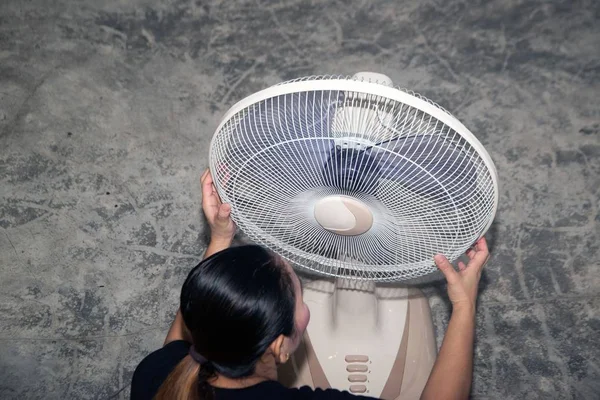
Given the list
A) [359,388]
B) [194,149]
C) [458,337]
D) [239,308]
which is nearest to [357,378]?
[359,388]

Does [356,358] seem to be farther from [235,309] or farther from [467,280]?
[235,309]

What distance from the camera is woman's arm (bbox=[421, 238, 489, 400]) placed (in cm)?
107

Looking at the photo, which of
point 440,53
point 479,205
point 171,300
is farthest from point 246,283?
point 440,53

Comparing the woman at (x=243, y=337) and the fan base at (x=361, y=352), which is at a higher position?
the woman at (x=243, y=337)

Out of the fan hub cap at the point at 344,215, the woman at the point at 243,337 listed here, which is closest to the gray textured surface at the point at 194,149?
the woman at the point at 243,337

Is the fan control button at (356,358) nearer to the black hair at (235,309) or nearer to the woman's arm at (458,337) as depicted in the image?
the woman's arm at (458,337)

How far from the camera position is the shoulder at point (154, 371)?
106cm

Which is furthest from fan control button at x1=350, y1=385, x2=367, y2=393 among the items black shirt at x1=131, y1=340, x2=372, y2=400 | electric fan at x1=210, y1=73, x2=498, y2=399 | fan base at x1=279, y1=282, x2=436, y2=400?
black shirt at x1=131, y1=340, x2=372, y2=400

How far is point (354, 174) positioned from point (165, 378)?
47 cm

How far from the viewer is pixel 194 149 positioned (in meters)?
2.02

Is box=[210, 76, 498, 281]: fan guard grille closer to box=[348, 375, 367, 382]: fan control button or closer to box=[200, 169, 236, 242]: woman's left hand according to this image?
box=[200, 169, 236, 242]: woman's left hand

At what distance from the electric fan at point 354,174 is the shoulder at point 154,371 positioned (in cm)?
26

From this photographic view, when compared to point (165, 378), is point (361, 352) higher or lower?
lower

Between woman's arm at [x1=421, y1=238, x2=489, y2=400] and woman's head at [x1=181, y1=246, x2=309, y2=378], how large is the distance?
0.92ft
